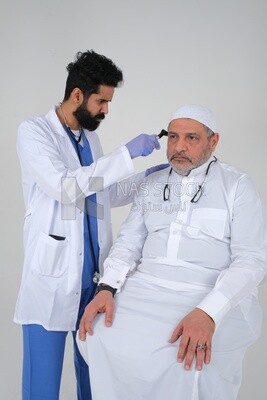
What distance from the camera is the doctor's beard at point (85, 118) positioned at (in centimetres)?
235

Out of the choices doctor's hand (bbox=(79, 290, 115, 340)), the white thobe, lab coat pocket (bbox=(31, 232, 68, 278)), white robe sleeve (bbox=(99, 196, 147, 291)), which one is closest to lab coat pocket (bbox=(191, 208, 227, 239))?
the white thobe

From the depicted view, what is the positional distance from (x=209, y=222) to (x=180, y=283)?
9.8 inches

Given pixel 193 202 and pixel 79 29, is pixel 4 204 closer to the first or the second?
pixel 79 29

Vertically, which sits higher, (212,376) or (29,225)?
(29,225)

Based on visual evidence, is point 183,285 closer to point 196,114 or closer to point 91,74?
point 196,114

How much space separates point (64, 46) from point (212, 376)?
2.62 m

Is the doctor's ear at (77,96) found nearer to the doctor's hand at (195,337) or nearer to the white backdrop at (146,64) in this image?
the doctor's hand at (195,337)

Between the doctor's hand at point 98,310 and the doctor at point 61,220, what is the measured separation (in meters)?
0.20

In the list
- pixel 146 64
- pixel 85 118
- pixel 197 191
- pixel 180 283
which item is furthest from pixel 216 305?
pixel 146 64

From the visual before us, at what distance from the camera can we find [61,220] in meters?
2.27

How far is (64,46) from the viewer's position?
12.5 ft

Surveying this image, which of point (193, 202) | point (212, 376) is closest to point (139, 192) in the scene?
point (193, 202)

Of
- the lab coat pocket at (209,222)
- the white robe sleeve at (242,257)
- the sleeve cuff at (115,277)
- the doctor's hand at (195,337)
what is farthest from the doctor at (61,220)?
the doctor's hand at (195,337)

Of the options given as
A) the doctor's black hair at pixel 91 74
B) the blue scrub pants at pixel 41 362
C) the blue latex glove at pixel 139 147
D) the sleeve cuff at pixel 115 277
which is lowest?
the blue scrub pants at pixel 41 362
